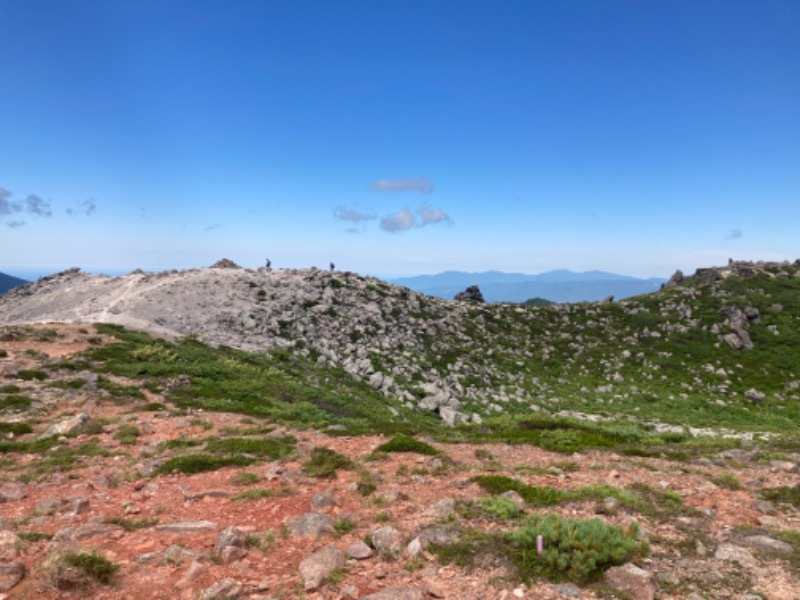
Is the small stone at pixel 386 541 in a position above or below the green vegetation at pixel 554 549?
below

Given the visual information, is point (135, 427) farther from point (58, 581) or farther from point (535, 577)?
point (535, 577)

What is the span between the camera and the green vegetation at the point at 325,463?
13582 millimetres

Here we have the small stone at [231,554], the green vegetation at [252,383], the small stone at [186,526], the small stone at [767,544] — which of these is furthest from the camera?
the green vegetation at [252,383]

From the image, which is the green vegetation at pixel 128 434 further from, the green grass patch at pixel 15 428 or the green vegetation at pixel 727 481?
the green vegetation at pixel 727 481

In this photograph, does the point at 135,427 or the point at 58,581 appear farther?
the point at 135,427

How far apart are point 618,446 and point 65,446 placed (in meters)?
22.4

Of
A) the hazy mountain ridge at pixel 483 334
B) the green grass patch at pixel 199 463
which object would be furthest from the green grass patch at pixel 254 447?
the hazy mountain ridge at pixel 483 334

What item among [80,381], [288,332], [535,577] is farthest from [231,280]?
[535,577]

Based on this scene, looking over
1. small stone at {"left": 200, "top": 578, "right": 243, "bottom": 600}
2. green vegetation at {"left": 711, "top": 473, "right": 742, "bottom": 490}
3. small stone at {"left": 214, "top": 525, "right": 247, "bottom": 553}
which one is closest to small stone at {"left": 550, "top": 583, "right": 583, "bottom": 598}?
small stone at {"left": 200, "top": 578, "right": 243, "bottom": 600}

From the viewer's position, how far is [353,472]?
14.0 metres

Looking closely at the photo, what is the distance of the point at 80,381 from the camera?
23.8m

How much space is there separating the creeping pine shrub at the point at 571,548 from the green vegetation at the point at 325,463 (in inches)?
260

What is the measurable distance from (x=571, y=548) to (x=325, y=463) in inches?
332

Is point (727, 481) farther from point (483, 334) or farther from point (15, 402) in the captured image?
point (483, 334)
